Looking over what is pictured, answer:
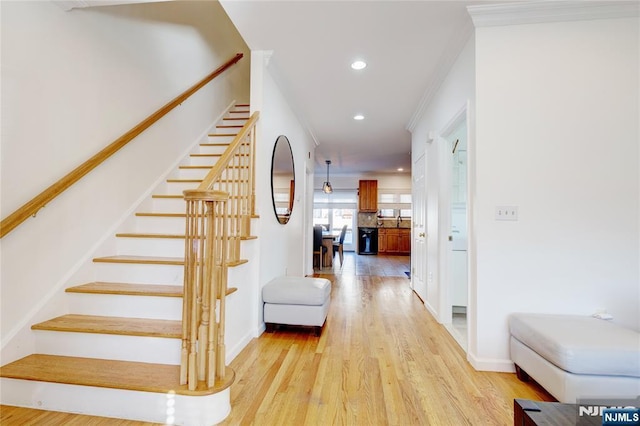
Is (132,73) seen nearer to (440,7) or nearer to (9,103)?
(9,103)

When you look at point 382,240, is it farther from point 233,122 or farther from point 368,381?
point 368,381

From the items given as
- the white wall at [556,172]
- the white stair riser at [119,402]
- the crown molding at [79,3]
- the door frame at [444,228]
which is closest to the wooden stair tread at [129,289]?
the white stair riser at [119,402]

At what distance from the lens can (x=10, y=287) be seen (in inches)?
66.1

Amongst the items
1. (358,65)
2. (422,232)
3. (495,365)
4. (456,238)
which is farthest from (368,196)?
(495,365)

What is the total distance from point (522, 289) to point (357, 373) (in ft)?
4.32

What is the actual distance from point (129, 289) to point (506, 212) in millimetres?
2721

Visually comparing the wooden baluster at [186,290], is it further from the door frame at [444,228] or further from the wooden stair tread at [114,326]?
the door frame at [444,228]

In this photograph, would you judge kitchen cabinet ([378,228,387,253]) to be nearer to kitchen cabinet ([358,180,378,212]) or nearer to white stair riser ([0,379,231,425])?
kitchen cabinet ([358,180,378,212])

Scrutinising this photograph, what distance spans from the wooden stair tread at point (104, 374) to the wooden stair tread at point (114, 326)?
171 millimetres

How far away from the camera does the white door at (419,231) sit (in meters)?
3.92

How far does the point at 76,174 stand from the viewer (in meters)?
2.01

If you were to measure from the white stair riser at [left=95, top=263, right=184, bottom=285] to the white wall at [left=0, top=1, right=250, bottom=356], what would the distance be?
18 centimetres

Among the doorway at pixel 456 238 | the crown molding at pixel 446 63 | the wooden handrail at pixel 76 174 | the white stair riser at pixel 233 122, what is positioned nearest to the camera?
the wooden handrail at pixel 76 174

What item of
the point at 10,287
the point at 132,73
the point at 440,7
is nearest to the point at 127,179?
the point at 132,73
